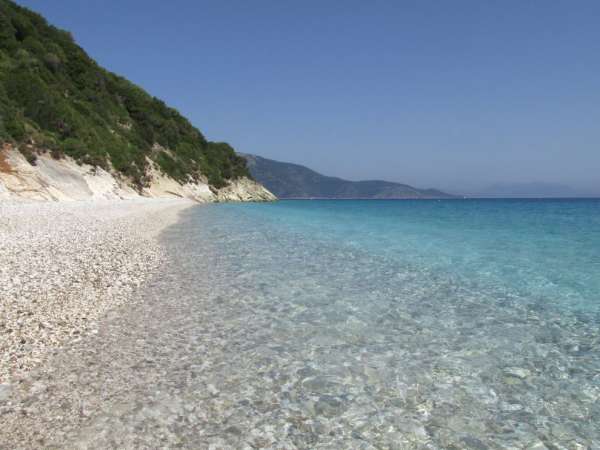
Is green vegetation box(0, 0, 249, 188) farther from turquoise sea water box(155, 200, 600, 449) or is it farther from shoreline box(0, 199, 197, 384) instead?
turquoise sea water box(155, 200, 600, 449)

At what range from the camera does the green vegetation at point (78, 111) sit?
3744 cm

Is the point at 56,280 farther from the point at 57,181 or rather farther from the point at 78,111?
the point at 78,111

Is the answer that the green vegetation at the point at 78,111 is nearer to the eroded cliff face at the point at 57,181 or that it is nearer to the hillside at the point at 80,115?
the hillside at the point at 80,115

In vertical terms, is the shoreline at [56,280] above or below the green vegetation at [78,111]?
below

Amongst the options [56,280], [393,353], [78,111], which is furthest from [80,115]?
[393,353]

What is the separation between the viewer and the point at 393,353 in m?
6.25

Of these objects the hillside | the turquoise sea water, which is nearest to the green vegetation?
the hillside

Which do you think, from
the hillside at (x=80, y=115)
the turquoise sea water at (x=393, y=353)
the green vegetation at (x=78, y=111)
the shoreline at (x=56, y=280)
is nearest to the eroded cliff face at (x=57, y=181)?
the hillside at (x=80, y=115)

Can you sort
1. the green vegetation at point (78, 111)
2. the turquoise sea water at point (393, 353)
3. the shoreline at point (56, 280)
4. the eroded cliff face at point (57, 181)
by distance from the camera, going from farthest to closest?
the green vegetation at point (78, 111)
the eroded cliff face at point (57, 181)
the shoreline at point (56, 280)
the turquoise sea water at point (393, 353)

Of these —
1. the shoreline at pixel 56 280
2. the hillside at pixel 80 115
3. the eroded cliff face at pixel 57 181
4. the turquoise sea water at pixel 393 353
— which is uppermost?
the hillside at pixel 80 115

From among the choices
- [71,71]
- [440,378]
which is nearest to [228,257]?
[440,378]

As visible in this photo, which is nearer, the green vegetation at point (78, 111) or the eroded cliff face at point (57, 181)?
the eroded cliff face at point (57, 181)

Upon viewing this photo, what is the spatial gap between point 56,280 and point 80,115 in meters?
44.2

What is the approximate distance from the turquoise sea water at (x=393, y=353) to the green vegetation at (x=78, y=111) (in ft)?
95.3
